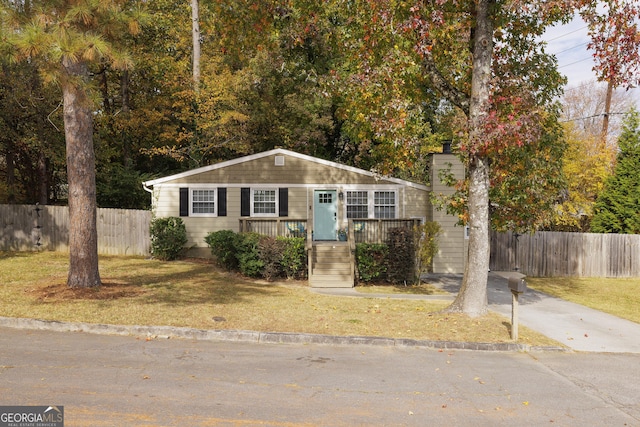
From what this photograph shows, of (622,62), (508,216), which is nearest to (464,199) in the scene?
(508,216)

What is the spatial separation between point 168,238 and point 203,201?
1956 millimetres

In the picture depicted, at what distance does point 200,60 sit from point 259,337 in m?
24.4

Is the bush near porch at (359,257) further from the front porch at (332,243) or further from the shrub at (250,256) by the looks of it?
the front porch at (332,243)

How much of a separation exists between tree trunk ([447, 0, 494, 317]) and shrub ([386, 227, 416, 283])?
18.3 ft

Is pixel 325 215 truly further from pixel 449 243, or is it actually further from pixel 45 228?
pixel 45 228

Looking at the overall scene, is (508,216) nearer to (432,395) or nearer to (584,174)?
(432,395)

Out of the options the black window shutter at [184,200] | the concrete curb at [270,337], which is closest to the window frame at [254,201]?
the black window shutter at [184,200]

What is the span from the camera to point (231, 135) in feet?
90.7

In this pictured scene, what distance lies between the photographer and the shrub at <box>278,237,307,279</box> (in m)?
16.3

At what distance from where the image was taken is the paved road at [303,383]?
5.46 metres

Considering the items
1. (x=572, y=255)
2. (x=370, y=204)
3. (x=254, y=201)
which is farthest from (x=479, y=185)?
(x=572, y=255)

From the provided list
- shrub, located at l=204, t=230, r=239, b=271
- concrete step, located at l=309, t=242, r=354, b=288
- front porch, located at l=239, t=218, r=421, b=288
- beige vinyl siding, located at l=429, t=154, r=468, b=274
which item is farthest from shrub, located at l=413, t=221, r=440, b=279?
shrub, located at l=204, t=230, r=239, b=271

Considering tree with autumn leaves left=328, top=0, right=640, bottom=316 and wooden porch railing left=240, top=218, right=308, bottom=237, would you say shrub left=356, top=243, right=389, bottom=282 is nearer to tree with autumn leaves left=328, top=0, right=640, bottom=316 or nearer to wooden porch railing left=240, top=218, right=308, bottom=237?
wooden porch railing left=240, top=218, right=308, bottom=237

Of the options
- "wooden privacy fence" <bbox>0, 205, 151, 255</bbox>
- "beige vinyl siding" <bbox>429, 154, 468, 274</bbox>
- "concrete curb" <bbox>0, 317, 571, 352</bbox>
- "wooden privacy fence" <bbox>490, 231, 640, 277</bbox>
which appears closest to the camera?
"concrete curb" <bbox>0, 317, 571, 352</bbox>
